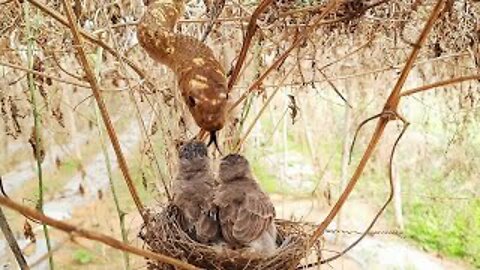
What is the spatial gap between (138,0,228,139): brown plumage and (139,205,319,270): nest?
0.16m

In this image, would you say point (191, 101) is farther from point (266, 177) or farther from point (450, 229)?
point (266, 177)

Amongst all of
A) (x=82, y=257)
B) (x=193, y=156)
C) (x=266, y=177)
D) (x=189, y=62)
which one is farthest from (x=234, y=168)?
(x=266, y=177)

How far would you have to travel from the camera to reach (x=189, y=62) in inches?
29.0

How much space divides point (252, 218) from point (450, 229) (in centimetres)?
537

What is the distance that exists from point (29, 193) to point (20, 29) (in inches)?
204

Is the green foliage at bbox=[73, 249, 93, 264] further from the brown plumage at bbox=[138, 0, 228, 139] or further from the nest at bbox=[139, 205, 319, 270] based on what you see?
the brown plumage at bbox=[138, 0, 228, 139]

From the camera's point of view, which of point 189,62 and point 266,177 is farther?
point 266,177

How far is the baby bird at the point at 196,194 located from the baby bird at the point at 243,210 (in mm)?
15

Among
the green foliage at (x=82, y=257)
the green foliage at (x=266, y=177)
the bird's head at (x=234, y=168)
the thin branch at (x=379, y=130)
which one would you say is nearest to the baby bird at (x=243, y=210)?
the bird's head at (x=234, y=168)

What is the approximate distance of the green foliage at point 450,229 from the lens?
5.61 m

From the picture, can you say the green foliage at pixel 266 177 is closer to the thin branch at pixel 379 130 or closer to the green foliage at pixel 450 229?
the green foliage at pixel 450 229

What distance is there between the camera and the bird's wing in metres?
0.86

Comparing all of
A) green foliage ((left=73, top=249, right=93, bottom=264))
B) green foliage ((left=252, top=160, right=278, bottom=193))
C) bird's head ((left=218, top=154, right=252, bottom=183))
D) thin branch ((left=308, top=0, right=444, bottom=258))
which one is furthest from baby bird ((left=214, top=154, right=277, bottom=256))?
green foliage ((left=252, top=160, right=278, bottom=193))

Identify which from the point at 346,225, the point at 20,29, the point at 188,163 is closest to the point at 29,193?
the point at 346,225
